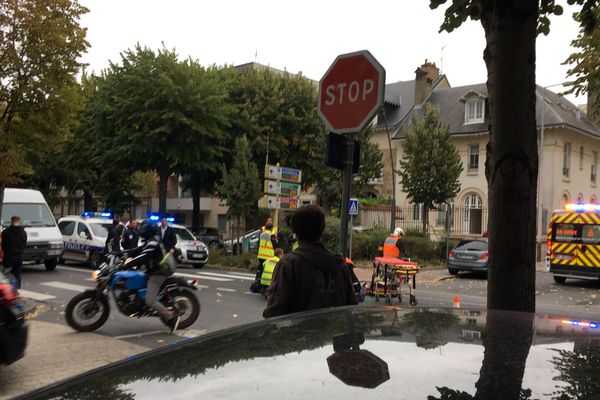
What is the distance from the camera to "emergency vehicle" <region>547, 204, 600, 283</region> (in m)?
18.2

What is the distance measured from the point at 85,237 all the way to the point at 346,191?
53.4ft

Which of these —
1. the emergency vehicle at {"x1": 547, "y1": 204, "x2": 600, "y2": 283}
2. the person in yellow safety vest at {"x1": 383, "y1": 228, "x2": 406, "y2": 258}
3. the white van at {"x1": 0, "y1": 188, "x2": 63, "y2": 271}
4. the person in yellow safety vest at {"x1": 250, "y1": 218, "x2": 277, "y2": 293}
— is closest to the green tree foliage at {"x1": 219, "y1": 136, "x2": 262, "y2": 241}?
the white van at {"x1": 0, "y1": 188, "x2": 63, "y2": 271}

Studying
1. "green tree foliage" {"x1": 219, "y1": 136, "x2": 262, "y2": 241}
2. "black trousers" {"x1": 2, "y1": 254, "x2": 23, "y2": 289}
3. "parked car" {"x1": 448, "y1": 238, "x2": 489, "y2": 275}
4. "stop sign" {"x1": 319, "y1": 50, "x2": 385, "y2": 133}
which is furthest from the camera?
"green tree foliage" {"x1": 219, "y1": 136, "x2": 262, "y2": 241}

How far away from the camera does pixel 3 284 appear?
18.8 feet

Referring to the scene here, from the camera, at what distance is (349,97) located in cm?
563

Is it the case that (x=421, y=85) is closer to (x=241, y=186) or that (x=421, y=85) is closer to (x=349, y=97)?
(x=241, y=186)

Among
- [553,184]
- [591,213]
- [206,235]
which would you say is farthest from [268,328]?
[553,184]

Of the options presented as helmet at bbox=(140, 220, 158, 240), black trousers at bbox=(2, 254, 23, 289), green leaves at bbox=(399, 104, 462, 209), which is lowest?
black trousers at bbox=(2, 254, 23, 289)

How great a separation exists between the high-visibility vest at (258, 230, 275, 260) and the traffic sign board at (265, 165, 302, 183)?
5.19m

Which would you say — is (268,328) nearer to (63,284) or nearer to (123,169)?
(63,284)

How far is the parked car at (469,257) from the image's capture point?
19672 millimetres

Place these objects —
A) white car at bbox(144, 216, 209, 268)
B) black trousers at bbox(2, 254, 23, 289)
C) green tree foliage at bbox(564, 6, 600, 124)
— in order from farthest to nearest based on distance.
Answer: white car at bbox(144, 216, 209, 268) < black trousers at bbox(2, 254, 23, 289) < green tree foliage at bbox(564, 6, 600, 124)

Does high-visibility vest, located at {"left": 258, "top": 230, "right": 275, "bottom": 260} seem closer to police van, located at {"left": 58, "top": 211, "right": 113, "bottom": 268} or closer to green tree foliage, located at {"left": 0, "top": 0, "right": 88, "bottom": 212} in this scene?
green tree foliage, located at {"left": 0, "top": 0, "right": 88, "bottom": 212}

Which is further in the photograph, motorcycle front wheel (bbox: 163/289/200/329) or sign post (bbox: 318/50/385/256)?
motorcycle front wheel (bbox: 163/289/200/329)
